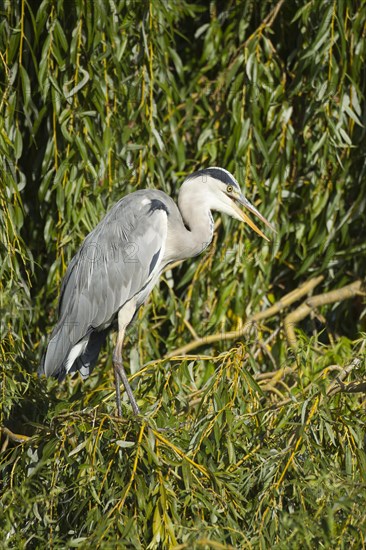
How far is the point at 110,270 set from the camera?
2.91m

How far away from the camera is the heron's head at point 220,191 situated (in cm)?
286

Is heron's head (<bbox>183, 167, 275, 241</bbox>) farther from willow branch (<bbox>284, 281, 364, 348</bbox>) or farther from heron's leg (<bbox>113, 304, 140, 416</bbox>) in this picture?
willow branch (<bbox>284, 281, 364, 348</bbox>)

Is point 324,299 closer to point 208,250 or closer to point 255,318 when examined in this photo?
point 255,318

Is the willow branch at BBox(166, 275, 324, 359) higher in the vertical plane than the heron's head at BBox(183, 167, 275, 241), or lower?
lower

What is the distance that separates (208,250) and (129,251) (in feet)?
1.65

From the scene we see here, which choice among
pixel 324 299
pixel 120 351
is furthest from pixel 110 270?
pixel 324 299

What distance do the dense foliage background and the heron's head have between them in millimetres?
278

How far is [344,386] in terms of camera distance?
216cm

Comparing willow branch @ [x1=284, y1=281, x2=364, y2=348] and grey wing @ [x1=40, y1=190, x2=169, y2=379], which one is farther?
willow branch @ [x1=284, y1=281, x2=364, y2=348]

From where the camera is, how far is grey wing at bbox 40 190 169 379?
2844mm

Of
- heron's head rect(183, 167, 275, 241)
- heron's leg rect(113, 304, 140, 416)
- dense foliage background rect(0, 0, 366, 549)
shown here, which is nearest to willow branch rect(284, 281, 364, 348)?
dense foliage background rect(0, 0, 366, 549)

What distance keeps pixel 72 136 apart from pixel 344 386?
4.26ft

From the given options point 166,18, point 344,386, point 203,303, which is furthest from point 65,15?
point 344,386

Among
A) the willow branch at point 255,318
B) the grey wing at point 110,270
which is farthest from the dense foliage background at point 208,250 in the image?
the grey wing at point 110,270
